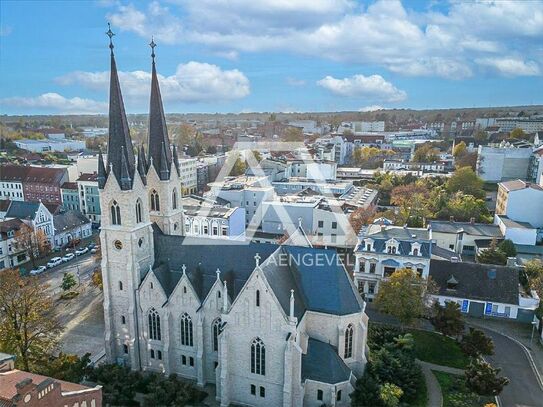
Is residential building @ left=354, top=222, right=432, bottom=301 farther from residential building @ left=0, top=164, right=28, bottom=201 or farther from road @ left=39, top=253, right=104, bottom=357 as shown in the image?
residential building @ left=0, top=164, right=28, bottom=201

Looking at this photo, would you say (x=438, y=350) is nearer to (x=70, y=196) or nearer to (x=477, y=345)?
(x=477, y=345)

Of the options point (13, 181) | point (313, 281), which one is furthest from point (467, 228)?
point (13, 181)

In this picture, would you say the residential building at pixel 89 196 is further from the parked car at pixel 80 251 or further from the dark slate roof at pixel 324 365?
the dark slate roof at pixel 324 365

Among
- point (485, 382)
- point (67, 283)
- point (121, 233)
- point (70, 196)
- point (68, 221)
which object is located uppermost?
point (121, 233)

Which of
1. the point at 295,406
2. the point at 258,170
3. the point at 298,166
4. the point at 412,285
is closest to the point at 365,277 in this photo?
the point at 412,285

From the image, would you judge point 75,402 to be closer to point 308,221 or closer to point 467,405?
point 467,405

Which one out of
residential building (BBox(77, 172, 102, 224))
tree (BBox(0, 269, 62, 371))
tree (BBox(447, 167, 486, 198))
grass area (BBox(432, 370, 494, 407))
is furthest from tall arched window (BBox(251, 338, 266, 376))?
tree (BBox(447, 167, 486, 198))
